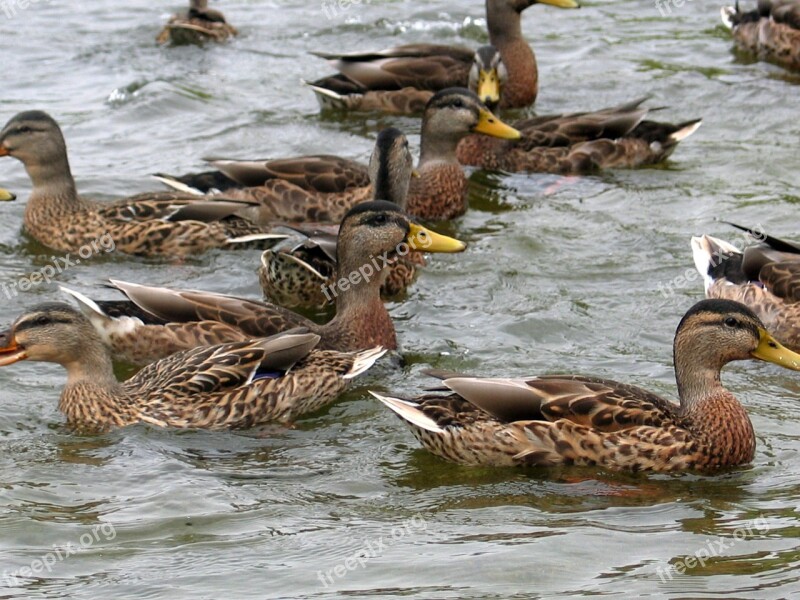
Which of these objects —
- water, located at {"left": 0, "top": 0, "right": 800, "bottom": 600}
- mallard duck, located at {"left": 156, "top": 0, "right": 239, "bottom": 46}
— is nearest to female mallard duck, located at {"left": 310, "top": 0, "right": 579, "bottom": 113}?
water, located at {"left": 0, "top": 0, "right": 800, "bottom": 600}

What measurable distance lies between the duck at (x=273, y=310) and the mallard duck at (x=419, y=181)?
2102mm

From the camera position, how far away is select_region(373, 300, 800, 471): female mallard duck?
25.8 feet

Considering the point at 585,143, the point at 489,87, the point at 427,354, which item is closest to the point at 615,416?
the point at 427,354

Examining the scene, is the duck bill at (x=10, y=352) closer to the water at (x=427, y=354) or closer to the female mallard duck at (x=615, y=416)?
the water at (x=427, y=354)

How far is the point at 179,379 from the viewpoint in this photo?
8711 millimetres

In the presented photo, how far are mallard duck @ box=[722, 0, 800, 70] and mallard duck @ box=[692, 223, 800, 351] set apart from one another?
616 centimetres

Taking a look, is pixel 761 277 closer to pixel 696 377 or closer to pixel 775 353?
pixel 775 353

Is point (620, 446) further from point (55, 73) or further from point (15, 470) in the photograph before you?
point (55, 73)

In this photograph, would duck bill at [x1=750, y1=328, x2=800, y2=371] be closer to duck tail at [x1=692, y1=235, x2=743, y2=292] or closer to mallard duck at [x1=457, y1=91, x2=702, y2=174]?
duck tail at [x1=692, y1=235, x2=743, y2=292]

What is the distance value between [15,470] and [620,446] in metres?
3.10

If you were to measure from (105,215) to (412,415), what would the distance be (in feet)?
14.9

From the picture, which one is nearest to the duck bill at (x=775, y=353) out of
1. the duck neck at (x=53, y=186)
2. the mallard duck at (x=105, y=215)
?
the mallard duck at (x=105, y=215)

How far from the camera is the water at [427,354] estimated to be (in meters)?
6.93

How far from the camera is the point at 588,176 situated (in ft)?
44.7
